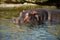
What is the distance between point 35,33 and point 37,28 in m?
0.61

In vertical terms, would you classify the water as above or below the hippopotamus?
below

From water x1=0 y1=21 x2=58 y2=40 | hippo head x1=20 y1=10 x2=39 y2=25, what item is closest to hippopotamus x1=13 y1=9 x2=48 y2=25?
hippo head x1=20 y1=10 x2=39 y2=25

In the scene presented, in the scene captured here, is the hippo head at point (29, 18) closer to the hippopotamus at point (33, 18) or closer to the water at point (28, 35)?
the hippopotamus at point (33, 18)

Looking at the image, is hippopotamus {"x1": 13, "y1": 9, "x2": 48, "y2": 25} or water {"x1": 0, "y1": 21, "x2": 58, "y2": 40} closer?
water {"x1": 0, "y1": 21, "x2": 58, "y2": 40}

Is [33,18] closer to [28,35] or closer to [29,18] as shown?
[29,18]

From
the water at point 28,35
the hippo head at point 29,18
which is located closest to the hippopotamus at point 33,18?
the hippo head at point 29,18

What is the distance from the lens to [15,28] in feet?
21.7

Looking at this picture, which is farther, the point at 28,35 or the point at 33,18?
the point at 33,18

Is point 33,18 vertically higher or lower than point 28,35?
higher

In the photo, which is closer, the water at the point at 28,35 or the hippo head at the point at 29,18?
the water at the point at 28,35

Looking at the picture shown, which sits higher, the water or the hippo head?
the hippo head

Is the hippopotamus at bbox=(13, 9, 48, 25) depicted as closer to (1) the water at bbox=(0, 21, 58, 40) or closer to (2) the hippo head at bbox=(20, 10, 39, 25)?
(2) the hippo head at bbox=(20, 10, 39, 25)

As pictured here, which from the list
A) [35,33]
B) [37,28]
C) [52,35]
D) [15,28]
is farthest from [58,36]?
[15,28]

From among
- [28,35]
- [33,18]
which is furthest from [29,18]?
[28,35]
